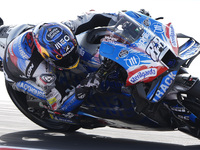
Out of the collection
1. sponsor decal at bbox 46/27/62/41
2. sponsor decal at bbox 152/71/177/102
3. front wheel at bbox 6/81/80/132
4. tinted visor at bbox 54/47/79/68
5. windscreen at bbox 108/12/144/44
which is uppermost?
windscreen at bbox 108/12/144/44

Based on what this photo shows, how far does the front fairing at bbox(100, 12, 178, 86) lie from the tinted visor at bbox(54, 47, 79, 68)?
2.13 ft

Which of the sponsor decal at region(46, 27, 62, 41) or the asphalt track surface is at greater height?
the sponsor decal at region(46, 27, 62, 41)

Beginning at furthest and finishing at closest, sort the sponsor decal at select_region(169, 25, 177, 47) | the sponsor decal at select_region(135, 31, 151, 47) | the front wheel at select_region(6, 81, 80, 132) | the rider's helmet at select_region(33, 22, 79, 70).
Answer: the front wheel at select_region(6, 81, 80, 132) < the rider's helmet at select_region(33, 22, 79, 70) < the sponsor decal at select_region(169, 25, 177, 47) < the sponsor decal at select_region(135, 31, 151, 47)

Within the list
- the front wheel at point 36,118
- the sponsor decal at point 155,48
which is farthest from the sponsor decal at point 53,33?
the front wheel at point 36,118

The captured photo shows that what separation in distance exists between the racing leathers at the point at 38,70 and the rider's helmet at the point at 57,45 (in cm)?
24

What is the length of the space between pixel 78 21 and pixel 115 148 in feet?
5.45

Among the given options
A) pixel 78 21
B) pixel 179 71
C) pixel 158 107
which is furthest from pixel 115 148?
pixel 78 21

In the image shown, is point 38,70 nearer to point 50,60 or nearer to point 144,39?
point 50,60

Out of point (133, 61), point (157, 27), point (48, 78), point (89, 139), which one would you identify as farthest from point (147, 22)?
point (89, 139)

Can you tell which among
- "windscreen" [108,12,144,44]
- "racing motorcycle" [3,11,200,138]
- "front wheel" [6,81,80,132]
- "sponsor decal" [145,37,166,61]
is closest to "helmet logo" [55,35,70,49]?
"racing motorcycle" [3,11,200,138]

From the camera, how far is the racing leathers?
199 inches

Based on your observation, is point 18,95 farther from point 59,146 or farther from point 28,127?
point 59,146

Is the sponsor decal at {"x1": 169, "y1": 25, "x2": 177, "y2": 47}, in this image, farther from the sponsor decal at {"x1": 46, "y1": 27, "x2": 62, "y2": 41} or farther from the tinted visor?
the sponsor decal at {"x1": 46, "y1": 27, "x2": 62, "y2": 41}

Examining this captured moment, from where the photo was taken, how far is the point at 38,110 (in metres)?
5.86
